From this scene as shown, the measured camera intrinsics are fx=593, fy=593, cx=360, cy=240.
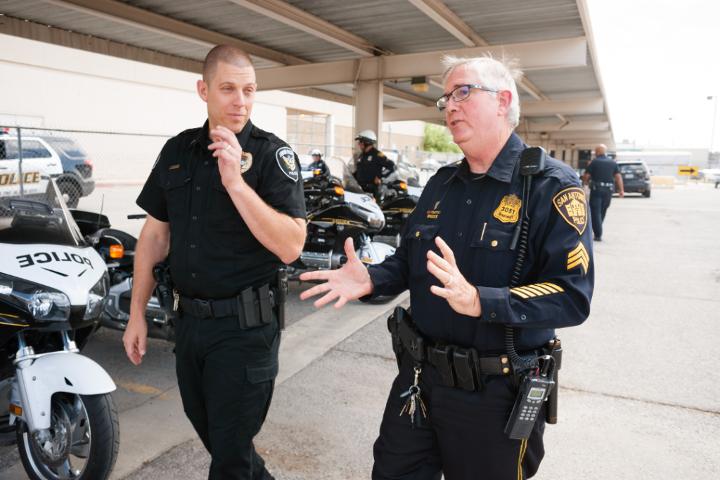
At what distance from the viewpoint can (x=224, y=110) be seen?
218cm

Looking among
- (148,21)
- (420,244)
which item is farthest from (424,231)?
(148,21)

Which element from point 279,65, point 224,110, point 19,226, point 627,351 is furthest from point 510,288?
point 279,65

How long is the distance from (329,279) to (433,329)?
40cm

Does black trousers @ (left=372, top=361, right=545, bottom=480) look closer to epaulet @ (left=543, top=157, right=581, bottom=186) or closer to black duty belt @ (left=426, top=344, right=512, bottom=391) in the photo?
black duty belt @ (left=426, top=344, right=512, bottom=391)

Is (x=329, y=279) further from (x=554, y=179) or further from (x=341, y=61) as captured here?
(x=341, y=61)

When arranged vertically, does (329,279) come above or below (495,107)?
below

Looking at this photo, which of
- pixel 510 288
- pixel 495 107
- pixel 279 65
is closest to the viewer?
pixel 510 288

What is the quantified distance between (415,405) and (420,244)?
523 mm

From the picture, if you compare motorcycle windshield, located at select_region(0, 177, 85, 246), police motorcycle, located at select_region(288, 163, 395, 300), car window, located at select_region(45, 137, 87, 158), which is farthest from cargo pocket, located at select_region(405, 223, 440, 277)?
car window, located at select_region(45, 137, 87, 158)

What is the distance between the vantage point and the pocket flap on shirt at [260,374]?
217 cm

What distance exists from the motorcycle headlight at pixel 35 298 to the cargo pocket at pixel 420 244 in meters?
1.53

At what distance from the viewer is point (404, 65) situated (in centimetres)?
1225

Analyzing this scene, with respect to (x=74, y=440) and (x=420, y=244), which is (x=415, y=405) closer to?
(x=420, y=244)

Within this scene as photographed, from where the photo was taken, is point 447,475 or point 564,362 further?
point 564,362
